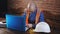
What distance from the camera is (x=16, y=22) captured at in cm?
172

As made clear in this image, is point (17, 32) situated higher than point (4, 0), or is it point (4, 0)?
point (4, 0)

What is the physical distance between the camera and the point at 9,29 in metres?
1.82

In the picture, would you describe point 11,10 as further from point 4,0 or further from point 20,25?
point 20,25

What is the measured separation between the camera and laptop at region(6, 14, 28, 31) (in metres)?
1.68

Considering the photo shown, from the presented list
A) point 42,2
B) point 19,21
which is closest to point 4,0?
point 42,2

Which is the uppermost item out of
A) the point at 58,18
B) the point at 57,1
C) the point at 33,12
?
the point at 57,1

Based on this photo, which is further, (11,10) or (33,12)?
(11,10)

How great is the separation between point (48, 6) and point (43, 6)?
0.12 meters

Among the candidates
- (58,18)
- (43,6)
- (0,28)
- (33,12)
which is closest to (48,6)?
(43,6)

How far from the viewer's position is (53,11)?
3.25 metres

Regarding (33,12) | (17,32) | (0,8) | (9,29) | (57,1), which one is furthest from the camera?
(0,8)

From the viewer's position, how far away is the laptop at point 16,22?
66.0 inches

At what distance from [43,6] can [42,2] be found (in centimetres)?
10

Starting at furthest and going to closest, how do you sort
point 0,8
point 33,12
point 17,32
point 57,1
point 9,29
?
point 0,8 → point 57,1 → point 33,12 → point 9,29 → point 17,32
